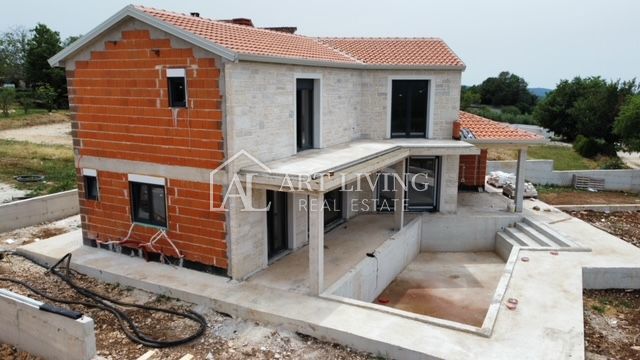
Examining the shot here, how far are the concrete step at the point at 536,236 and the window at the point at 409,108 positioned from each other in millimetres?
4809

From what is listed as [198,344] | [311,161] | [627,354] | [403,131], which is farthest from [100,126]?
[627,354]

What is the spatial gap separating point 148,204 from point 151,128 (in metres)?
2.12

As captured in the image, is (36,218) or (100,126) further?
(36,218)

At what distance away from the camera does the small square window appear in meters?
13.1

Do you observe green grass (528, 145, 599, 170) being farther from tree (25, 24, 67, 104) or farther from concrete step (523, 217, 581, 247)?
tree (25, 24, 67, 104)

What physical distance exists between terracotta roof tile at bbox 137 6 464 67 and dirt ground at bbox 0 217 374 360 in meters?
5.83

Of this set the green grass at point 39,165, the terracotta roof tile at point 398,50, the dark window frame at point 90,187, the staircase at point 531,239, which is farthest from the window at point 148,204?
the staircase at point 531,239

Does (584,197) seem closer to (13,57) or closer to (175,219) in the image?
(175,219)

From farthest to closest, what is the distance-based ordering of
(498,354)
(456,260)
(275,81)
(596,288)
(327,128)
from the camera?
(456,260)
(327,128)
(596,288)
(275,81)
(498,354)

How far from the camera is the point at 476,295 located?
44.2 feet

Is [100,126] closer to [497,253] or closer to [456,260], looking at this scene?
[456,260]

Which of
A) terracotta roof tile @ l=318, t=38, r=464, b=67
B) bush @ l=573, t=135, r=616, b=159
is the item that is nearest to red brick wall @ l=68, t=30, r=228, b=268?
terracotta roof tile @ l=318, t=38, r=464, b=67

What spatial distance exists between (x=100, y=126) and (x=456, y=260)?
12.1 m

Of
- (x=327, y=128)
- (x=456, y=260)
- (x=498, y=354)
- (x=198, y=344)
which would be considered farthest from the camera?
(x=456, y=260)
